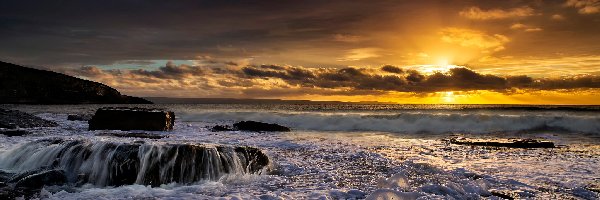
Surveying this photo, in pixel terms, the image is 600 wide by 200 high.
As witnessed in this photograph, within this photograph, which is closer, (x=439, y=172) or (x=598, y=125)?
(x=439, y=172)

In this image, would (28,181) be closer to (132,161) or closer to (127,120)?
(132,161)

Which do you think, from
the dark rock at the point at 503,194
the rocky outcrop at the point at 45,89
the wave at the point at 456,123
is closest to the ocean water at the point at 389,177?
the dark rock at the point at 503,194

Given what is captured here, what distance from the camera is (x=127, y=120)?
56.8ft

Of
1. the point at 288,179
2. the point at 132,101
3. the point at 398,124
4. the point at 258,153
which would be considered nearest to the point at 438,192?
the point at 288,179

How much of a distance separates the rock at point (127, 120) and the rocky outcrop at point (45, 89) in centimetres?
10144

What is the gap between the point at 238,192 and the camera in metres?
6.32

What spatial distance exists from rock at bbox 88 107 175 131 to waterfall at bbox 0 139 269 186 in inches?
352

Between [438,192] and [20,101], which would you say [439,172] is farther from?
[20,101]

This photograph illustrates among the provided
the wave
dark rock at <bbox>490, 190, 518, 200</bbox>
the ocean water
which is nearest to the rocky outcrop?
the wave

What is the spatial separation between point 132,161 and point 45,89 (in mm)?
120397

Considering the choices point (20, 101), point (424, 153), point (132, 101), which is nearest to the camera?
point (424, 153)

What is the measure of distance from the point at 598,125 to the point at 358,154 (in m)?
19.1

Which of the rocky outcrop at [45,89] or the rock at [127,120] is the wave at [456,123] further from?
the rocky outcrop at [45,89]

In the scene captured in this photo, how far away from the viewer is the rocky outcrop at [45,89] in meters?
106
